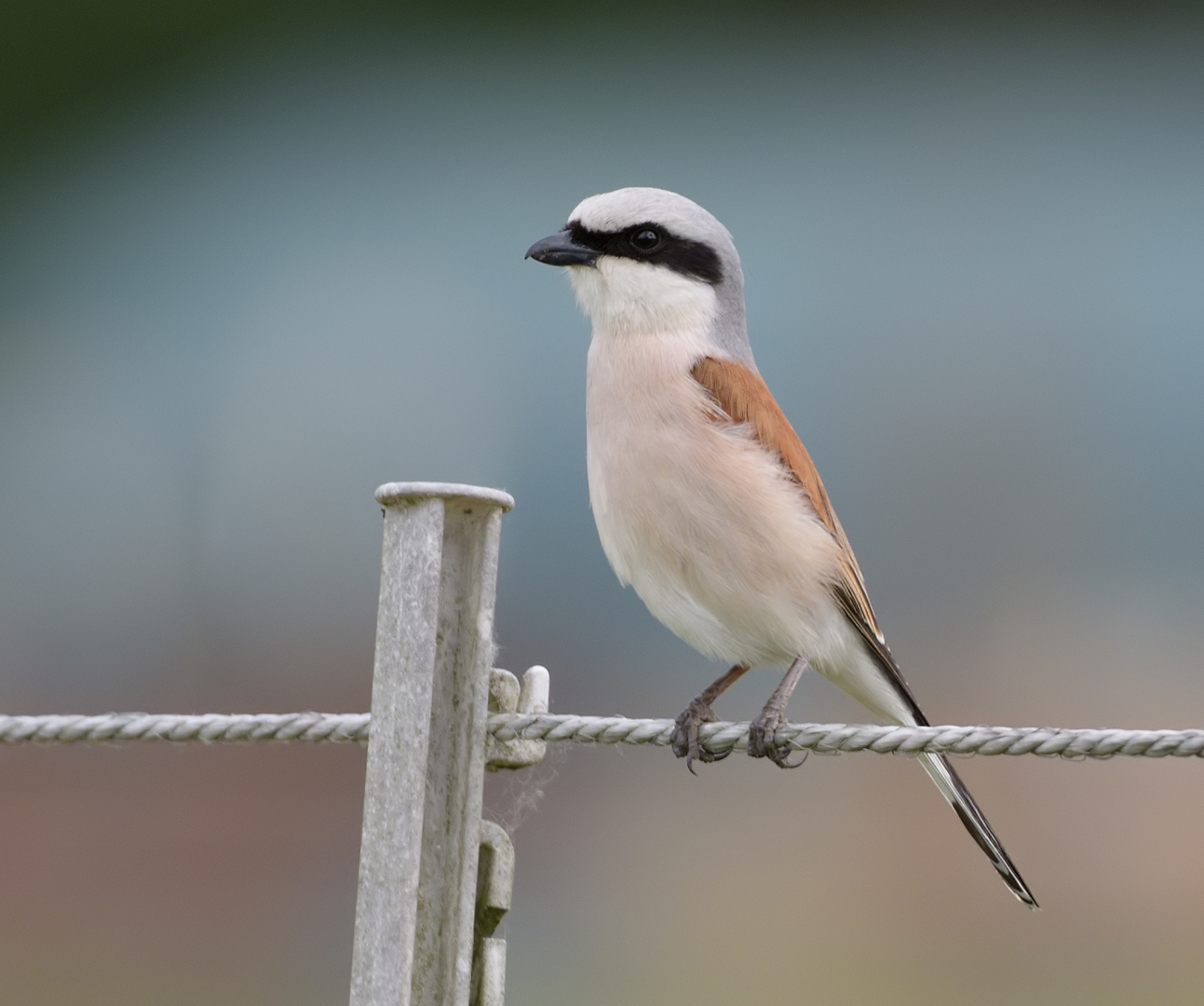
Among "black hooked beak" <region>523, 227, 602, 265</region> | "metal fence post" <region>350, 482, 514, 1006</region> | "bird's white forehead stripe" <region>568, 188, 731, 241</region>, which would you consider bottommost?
"metal fence post" <region>350, 482, 514, 1006</region>

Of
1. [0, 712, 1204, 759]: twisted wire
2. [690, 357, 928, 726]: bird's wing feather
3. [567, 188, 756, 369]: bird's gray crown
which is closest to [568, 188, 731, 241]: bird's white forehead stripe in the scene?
[567, 188, 756, 369]: bird's gray crown

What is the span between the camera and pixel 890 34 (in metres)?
5.54

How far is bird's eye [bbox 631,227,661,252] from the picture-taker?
233 centimetres

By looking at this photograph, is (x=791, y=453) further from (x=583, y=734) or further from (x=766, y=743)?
(x=583, y=734)

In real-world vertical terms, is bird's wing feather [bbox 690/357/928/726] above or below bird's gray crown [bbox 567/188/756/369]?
below

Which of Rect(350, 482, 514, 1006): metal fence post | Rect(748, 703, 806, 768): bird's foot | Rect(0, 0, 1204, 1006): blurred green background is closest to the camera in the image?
Rect(350, 482, 514, 1006): metal fence post

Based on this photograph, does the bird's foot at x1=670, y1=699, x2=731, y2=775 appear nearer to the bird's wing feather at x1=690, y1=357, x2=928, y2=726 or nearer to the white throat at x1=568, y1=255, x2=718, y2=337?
the bird's wing feather at x1=690, y1=357, x2=928, y2=726

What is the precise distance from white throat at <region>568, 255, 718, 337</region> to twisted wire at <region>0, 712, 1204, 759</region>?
35.0 inches

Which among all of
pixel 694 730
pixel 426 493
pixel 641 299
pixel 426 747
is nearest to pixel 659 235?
pixel 641 299

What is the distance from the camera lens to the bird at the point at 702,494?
2.02m

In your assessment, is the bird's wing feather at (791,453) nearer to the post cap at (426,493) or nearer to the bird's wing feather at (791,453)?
the bird's wing feather at (791,453)

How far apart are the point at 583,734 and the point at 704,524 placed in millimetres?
668

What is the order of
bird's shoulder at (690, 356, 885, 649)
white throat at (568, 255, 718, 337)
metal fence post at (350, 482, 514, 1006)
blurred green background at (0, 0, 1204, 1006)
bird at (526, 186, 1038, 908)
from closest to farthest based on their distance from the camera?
metal fence post at (350, 482, 514, 1006)
bird at (526, 186, 1038, 908)
bird's shoulder at (690, 356, 885, 649)
white throat at (568, 255, 718, 337)
blurred green background at (0, 0, 1204, 1006)

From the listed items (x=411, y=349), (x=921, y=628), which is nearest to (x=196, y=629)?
(x=411, y=349)
